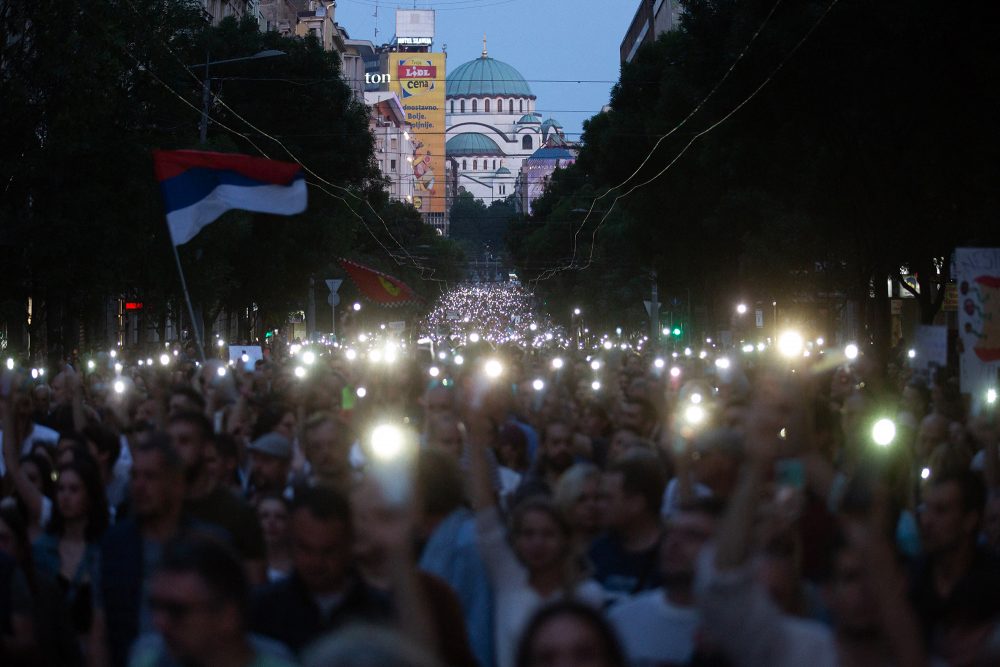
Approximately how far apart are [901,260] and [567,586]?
30.2 meters

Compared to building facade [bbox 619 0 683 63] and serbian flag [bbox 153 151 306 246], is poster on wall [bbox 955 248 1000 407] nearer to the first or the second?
serbian flag [bbox 153 151 306 246]

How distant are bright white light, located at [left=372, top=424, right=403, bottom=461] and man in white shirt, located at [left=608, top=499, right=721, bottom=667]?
1.09 meters

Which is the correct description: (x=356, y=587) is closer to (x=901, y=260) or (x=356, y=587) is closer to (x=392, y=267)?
(x=901, y=260)

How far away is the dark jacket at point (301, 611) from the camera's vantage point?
533 cm

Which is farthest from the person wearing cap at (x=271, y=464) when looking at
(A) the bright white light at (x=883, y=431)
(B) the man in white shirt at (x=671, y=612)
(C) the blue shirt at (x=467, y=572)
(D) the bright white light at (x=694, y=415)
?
(B) the man in white shirt at (x=671, y=612)

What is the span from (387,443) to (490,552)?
4.95 feet

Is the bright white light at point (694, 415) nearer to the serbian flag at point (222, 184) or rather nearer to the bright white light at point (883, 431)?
the bright white light at point (883, 431)

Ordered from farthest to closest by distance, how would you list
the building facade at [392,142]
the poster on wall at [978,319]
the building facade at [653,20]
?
the building facade at [392,142]
the building facade at [653,20]
the poster on wall at [978,319]

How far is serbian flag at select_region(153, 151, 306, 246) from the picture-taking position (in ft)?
57.2

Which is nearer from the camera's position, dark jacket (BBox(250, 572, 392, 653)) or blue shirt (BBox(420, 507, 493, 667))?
dark jacket (BBox(250, 572, 392, 653))

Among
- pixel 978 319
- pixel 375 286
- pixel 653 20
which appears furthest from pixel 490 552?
pixel 653 20

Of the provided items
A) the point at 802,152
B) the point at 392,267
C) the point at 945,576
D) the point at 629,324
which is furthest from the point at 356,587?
the point at 392,267

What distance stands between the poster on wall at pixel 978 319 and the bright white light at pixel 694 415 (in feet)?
12.6

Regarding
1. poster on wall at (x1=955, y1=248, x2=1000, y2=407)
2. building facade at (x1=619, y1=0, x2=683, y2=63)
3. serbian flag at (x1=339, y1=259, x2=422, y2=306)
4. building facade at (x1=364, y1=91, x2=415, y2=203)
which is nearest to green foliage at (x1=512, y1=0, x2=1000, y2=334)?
poster on wall at (x1=955, y1=248, x2=1000, y2=407)
